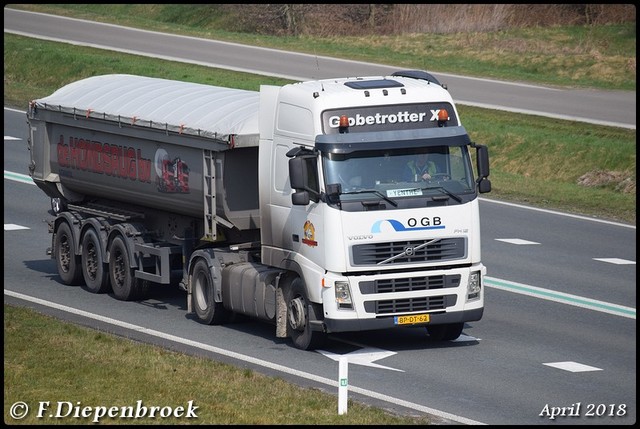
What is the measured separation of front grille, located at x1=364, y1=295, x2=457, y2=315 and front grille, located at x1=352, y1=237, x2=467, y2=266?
1.56ft

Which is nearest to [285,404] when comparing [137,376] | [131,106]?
[137,376]

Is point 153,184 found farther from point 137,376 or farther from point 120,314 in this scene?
point 137,376

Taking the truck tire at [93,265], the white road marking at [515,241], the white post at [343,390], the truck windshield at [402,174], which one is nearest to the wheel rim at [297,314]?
the truck windshield at [402,174]

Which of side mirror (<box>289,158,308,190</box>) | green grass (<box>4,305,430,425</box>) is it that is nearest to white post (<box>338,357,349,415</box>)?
green grass (<box>4,305,430,425</box>)

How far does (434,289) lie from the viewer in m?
16.7

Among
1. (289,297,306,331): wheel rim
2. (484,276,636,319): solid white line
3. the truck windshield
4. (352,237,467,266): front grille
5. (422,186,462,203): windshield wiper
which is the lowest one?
(484,276,636,319): solid white line

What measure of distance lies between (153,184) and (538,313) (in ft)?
19.1

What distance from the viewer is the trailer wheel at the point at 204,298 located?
1839 centimetres

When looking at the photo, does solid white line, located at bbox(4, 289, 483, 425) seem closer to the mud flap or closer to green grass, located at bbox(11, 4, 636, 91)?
the mud flap

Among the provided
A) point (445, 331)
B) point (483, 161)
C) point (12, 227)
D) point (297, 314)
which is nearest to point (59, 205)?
point (12, 227)

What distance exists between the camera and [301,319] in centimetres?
1689

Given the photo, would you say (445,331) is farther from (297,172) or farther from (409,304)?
(297,172)

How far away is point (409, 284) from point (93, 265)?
6.40 metres

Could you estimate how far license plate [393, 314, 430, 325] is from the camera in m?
16.6
